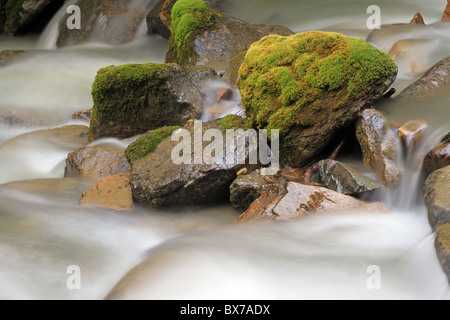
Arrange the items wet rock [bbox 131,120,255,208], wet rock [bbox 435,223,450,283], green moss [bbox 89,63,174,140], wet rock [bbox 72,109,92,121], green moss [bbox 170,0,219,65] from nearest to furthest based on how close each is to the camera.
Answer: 1. wet rock [bbox 435,223,450,283]
2. wet rock [bbox 131,120,255,208]
3. green moss [bbox 89,63,174,140]
4. wet rock [bbox 72,109,92,121]
5. green moss [bbox 170,0,219,65]

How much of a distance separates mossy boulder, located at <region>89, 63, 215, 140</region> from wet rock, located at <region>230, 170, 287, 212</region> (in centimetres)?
197

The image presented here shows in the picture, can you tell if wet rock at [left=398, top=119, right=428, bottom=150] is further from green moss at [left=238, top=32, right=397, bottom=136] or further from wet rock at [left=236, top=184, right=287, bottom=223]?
wet rock at [left=236, top=184, right=287, bottom=223]

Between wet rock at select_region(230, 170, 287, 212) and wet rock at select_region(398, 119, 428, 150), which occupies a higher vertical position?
wet rock at select_region(398, 119, 428, 150)

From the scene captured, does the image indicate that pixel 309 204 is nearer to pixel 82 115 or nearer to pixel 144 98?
pixel 144 98

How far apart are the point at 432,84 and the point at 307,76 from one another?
175cm

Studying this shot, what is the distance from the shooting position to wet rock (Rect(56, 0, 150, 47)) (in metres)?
12.6

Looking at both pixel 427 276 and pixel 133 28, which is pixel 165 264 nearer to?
pixel 427 276

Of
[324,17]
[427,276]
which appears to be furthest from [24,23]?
[427,276]

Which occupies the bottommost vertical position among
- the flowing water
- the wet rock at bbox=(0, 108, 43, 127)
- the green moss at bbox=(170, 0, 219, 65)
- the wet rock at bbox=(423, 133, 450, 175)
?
the flowing water

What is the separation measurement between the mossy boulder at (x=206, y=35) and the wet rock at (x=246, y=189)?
3.98m

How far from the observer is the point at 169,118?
7297 millimetres

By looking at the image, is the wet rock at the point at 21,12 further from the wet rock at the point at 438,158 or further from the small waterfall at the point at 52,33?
the wet rock at the point at 438,158

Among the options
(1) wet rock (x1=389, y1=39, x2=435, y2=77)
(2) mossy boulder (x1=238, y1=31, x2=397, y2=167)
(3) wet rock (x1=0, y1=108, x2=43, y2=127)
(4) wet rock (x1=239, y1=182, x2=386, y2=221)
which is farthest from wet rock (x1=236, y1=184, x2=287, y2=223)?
(3) wet rock (x1=0, y1=108, x2=43, y2=127)

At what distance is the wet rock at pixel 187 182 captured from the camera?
18.7 ft
